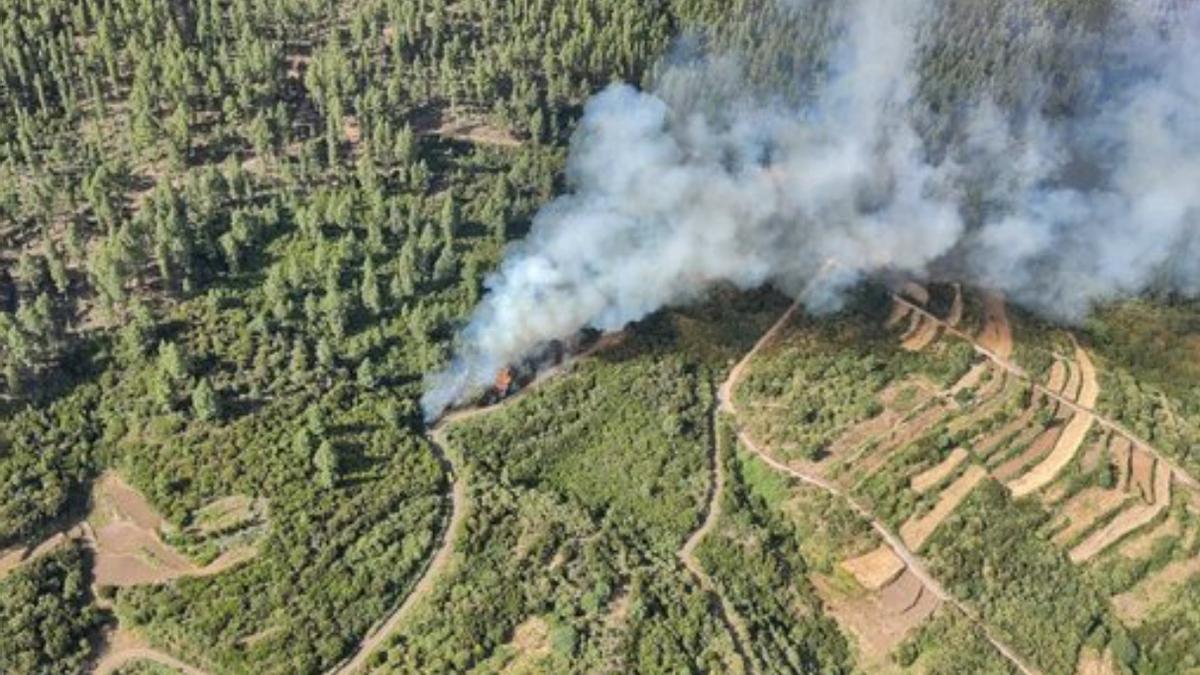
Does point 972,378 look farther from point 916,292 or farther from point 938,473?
point 938,473

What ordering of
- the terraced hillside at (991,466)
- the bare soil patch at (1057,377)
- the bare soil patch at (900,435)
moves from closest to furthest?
1. the terraced hillside at (991,466)
2. the bare soil patch at (900,435)
3. the bare soil patch at (1057,377)

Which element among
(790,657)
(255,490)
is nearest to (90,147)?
(255,490)

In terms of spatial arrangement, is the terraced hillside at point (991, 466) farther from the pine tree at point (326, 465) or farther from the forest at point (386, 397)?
the pine tree at point (326, 465)

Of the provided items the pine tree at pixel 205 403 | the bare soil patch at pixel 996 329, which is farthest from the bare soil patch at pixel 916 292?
the pine tree at pixel 205 403

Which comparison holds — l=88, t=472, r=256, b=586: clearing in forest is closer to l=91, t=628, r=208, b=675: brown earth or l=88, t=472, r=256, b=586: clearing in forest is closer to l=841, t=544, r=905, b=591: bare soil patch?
l=91, t=628, r=208, b=675: brown earth

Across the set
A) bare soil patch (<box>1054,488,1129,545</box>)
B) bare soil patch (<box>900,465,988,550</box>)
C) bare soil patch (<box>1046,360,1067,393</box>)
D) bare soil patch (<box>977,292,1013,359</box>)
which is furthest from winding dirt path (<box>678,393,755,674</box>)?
bare soil patch (<box>1046,360,1067,393</box>)

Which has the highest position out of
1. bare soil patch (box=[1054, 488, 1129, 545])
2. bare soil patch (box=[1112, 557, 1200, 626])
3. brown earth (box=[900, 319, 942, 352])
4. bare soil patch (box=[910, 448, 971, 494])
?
brown earth (box=[900, 319, 942, 352])
